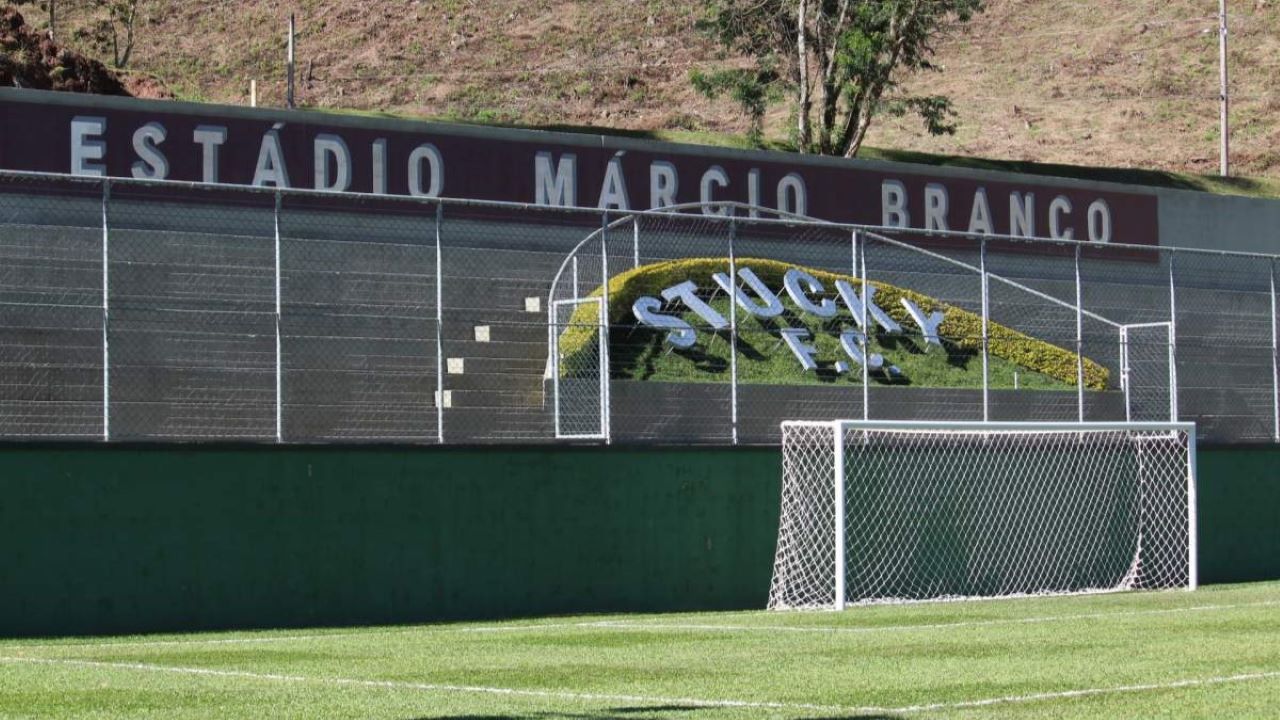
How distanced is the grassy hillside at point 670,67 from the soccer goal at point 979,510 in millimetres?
40923

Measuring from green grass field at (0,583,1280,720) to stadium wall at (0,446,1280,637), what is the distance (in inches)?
32.6

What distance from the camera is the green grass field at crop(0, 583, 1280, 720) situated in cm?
866

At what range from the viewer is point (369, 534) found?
15.7m

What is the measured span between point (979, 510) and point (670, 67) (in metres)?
55.0

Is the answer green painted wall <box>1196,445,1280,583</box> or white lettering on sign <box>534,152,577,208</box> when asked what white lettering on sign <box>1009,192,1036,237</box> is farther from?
green painted wall <box>1196,445,1280,583</box>

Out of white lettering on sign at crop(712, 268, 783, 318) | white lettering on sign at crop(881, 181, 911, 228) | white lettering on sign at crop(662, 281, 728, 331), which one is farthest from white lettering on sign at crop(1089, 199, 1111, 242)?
white lettering on sign at crop(662, 281, 728, 331)

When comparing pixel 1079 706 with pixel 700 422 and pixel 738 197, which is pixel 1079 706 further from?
pixel 738 197

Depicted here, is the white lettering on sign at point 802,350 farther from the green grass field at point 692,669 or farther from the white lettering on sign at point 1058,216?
the white lettering on sign at point 1058,216

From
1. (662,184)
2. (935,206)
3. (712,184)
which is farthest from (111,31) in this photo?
(662,184)

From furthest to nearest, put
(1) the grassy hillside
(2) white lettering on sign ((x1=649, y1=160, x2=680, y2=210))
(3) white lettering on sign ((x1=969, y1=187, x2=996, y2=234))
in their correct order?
(1) the grassy hillside → (3) white lettering on sign ((x1=969, y1=187, x2=996, y2=234)) → (2) white lettering on sign ((x1=649, y1=160, x2=680, y2=210))

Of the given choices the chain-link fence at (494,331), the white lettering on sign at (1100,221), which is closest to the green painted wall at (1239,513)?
the chain-link fence at (494,331)

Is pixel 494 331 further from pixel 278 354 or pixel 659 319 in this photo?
pixel 278 354

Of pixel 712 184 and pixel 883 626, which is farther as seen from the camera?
pixel 712 184

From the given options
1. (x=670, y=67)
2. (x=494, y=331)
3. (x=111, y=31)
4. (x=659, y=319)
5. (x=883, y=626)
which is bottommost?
(x=883, y=626)
